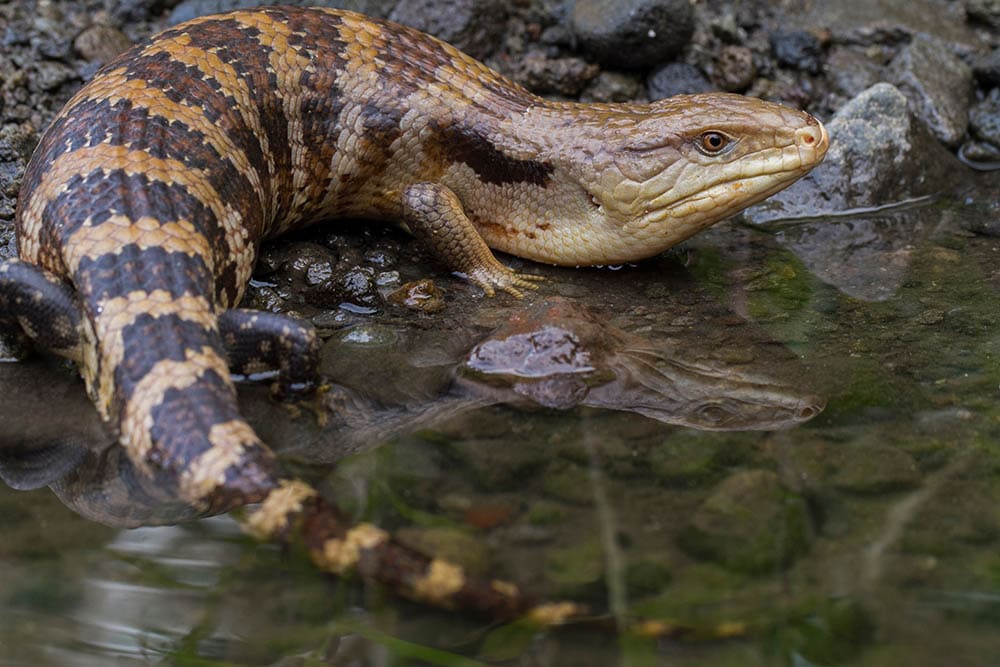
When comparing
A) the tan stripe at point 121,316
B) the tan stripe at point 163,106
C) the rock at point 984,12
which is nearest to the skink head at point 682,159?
the tan stripe at point 163,106

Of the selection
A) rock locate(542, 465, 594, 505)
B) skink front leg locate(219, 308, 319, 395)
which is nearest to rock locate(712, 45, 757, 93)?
skink front leg locate(219, 308, 319, 395)

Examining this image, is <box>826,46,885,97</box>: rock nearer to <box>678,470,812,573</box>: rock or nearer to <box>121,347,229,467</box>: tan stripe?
<box>678,470,812,573</box>: rock

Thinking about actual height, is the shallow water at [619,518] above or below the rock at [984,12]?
below

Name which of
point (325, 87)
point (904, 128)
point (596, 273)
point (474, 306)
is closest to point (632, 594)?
point (474, 306)

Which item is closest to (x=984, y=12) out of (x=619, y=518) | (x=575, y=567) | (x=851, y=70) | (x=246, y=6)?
(x=851, y=70)

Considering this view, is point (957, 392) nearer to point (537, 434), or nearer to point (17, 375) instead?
point (537, 434)

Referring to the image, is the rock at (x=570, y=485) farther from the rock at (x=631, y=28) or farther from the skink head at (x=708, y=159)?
the rock at (x=631, y=28)
